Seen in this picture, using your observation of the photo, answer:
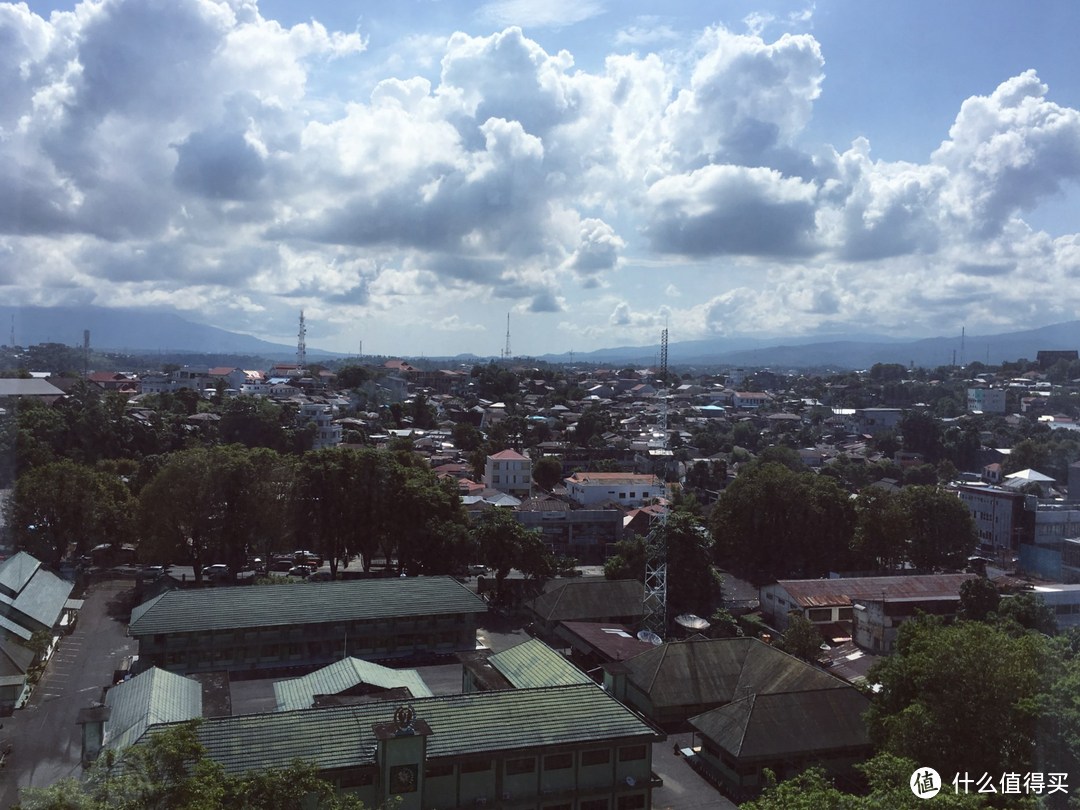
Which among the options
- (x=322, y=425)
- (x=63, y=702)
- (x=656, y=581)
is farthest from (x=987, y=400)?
(x=63, y=702)

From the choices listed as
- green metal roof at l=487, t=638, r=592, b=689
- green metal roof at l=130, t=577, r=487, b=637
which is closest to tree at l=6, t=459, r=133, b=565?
green metal roof at l=130, t=577, r=487, b=637

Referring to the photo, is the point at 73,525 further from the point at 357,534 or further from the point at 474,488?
the point at 474,488

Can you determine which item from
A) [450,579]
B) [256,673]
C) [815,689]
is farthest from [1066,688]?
[256,673]

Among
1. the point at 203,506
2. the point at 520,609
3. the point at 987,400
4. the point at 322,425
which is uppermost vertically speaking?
the point at 987,400

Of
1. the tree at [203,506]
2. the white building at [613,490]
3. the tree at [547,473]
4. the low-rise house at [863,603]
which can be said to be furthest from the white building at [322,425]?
the low-rise house at [863,603]

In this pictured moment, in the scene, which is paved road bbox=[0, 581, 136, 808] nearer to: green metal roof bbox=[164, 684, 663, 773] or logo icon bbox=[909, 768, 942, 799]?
green metal roof bbox=[164, 684, 663, 773]

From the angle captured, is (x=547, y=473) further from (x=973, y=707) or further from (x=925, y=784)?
(x=925, y=784)
